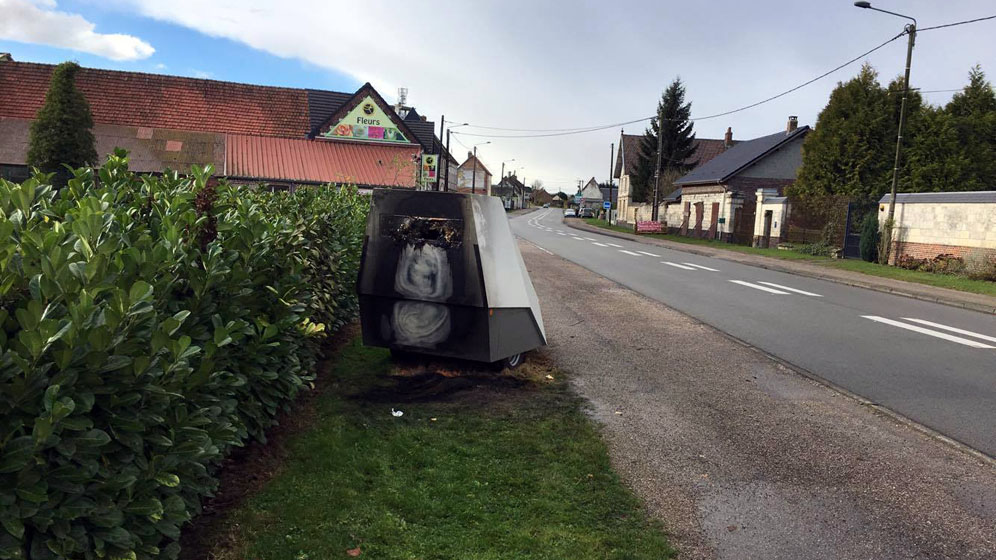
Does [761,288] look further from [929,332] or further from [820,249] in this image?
[820,249]

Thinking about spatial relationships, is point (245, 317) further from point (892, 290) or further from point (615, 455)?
point (892, 290)

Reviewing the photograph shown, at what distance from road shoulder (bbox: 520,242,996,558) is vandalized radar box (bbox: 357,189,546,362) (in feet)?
4.06

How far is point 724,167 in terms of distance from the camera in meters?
46.3

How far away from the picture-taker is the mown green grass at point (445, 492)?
3350mm

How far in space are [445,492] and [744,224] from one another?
36.0 meters

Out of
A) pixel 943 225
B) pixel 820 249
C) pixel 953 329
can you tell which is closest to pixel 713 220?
pixel 820 249

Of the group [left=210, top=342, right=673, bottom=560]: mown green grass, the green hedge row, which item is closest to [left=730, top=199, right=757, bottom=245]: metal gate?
[left=210, top=342, right=673, bottom=560]: mown green grass

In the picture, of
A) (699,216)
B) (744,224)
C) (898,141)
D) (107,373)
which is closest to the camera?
(107,373)

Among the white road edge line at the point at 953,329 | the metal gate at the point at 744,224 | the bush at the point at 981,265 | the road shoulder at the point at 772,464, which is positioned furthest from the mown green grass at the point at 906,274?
the road shoulder at the point at 772,464

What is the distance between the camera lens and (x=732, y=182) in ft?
144

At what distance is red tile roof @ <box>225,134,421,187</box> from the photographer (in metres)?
32.8

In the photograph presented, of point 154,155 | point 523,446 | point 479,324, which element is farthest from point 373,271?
point 154,155

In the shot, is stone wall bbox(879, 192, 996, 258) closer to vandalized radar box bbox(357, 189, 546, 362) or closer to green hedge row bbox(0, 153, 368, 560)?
vandalized radar box bbox(357, 189, 546, 362)

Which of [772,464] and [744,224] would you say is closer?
[772,464]
